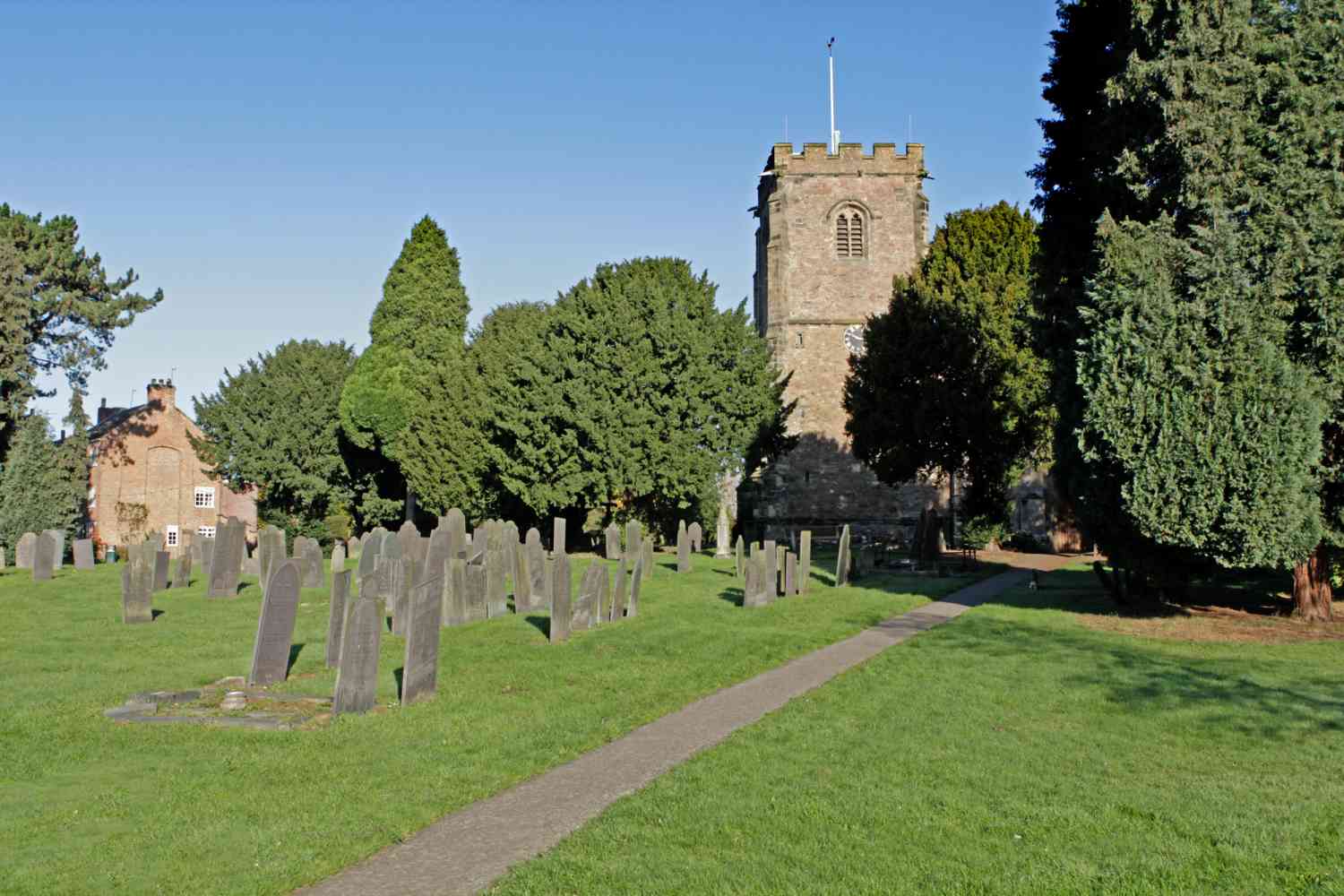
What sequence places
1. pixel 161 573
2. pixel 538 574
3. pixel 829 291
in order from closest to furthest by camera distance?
pixel 538 574
pixel 161 573
pixel 829 291

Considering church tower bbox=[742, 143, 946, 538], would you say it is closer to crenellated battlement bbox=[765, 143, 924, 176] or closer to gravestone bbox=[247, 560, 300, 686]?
crenellated battlement bbox=[765, 143, 924, 176]

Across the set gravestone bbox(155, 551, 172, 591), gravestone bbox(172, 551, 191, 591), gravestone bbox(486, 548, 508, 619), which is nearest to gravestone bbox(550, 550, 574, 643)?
gravestone bbox(486, 548, 508, 619)

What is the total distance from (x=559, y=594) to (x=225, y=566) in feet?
32.7

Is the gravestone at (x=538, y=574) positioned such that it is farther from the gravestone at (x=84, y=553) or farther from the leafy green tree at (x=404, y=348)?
the leafy green tree at (x=404, y=348)

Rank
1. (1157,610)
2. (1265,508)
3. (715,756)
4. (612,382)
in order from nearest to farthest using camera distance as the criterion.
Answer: (715,756), (1265,508), (1157,610), (612,382)

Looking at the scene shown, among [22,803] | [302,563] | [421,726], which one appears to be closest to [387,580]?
[302,563]

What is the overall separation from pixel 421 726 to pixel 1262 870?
6.90 meters

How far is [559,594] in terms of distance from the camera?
15.4 meters

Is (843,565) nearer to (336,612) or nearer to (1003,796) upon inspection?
(336,612)

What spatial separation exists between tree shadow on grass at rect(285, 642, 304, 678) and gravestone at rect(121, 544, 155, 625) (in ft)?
13.0

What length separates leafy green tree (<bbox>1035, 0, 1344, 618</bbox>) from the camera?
50.3 feet

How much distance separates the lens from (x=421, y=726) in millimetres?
10039

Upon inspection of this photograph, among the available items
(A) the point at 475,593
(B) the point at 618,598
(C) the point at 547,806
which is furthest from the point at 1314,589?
(C) the point at 547,806

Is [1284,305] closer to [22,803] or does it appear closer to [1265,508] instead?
[1265,508]
